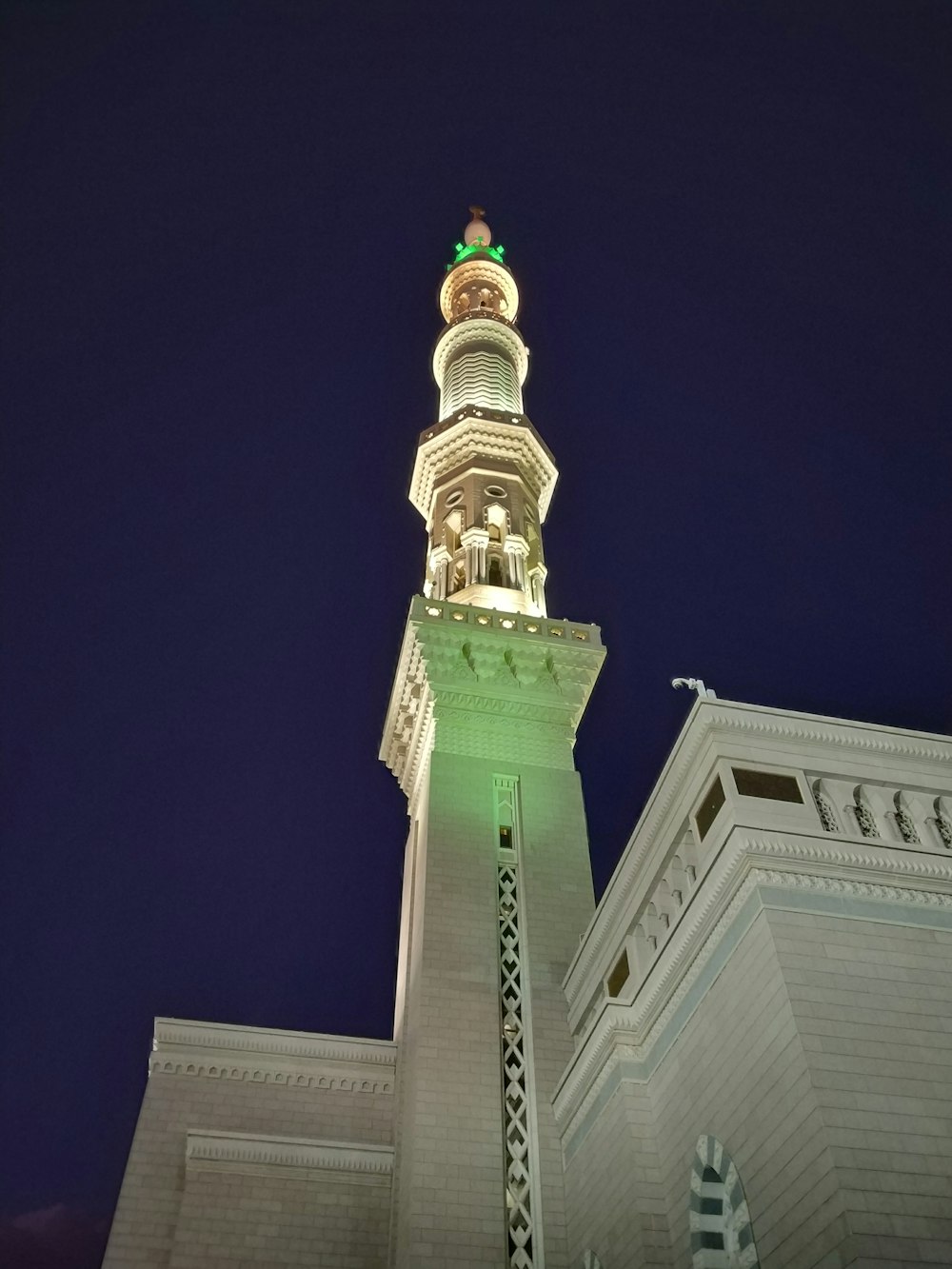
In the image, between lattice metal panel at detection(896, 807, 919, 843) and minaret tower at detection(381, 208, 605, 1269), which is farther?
minaret tower at detection(381, 208, 605, 1269)

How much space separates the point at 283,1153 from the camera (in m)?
19.9

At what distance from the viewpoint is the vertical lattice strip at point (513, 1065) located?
56.1 ft

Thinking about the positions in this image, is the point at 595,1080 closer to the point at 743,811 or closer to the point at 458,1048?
the point at 458,1048

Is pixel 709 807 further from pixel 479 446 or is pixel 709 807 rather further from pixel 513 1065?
pixel 479 446

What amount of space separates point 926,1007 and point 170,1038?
590 inches

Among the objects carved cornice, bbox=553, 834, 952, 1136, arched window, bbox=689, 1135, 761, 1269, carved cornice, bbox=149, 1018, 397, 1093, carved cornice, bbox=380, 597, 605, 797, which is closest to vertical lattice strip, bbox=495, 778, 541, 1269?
carved cornice, bbox=380, 597, 605, 797

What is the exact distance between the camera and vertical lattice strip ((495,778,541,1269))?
56.1 ft

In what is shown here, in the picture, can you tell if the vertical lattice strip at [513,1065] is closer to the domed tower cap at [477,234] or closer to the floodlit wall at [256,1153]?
the floodlit wall at [256,1153]

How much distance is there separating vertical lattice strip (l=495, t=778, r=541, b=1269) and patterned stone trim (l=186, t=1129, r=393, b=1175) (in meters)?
3.29

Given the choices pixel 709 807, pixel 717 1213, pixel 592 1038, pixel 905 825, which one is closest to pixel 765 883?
pixel 709 807

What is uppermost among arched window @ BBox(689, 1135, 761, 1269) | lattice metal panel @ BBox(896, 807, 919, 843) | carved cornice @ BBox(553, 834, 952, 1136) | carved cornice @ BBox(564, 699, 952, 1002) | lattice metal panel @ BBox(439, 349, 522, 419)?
lattice metal panel @ BBox(439, 349, 522, 419)

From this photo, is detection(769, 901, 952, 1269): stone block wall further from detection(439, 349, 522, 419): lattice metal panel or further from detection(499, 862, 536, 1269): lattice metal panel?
detection(439, 349, 522, 419): lattice metal panel

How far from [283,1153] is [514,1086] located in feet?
15.5

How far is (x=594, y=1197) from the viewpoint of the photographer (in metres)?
15.9
